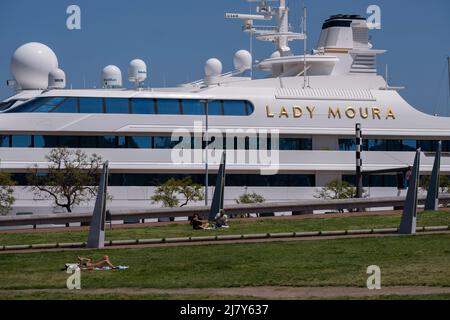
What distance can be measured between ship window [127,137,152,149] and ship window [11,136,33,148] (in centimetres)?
612

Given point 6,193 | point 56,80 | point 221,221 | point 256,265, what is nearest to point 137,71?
point 56,80

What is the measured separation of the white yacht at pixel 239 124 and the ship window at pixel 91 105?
61 mm

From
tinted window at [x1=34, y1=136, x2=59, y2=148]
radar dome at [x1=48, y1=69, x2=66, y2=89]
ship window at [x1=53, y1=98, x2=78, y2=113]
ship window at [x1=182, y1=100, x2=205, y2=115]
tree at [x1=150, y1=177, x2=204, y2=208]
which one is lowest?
tree at [x1=150, y1=177, x2=204, y2=208]

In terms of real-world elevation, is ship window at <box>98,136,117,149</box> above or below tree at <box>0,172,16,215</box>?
above

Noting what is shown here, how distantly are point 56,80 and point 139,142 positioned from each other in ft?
23.4

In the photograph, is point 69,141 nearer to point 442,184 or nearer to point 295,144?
point 295,144

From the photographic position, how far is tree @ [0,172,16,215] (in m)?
60.8

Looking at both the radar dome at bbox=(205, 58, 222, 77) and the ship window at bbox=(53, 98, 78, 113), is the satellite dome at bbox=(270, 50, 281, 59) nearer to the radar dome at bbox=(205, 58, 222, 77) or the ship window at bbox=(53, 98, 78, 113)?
the radar dome at bbox=(205, 58, 222, 77)

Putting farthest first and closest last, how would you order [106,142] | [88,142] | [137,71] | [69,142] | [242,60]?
[242,60], [137,71], [106,142], [88,142], [69,142]

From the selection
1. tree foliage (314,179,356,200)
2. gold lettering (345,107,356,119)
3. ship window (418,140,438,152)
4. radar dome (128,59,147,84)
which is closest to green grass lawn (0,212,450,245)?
tree foliage (314,179,356,200)

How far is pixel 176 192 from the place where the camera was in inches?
2579

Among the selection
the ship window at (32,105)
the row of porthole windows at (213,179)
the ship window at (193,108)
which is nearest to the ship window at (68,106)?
the ship window at (32,105)

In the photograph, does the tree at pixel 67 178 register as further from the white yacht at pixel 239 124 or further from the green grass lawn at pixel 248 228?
the green grass lawn at pixel 248 228
